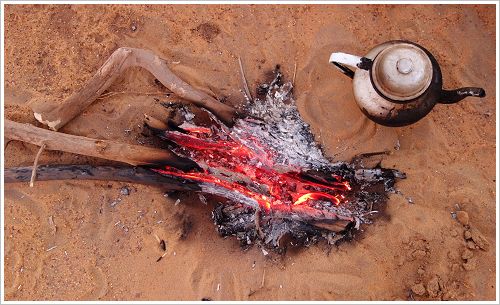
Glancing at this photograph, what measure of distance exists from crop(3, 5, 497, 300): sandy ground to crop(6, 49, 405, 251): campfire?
0.13 metres

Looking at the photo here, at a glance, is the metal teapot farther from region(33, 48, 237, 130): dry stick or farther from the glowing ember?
region(33, 48, 237, 130): dry stick

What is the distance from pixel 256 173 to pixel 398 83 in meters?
1.24

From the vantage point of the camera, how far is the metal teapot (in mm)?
2896

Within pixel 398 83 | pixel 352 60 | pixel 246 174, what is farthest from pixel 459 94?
pixel 246 174

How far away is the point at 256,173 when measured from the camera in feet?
11.6

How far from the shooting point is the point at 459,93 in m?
3.04

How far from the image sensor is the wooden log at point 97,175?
11.3 ft

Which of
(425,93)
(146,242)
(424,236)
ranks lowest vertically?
(146,242)

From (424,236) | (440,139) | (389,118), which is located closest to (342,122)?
(389,118)

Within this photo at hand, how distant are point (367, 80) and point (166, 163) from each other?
1.54 m

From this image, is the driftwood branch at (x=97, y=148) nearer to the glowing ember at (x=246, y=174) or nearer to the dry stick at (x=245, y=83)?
the glowing ember at (x=246, y=174)

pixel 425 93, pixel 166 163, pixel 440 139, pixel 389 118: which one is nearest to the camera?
pixel 425 93

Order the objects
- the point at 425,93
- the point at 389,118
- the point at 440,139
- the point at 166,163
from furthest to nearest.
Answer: the point at 440,139 → the point at 166,163 → the point at 389,118 → the point at 425,93

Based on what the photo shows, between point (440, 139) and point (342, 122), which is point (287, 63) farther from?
point (440, 139)
